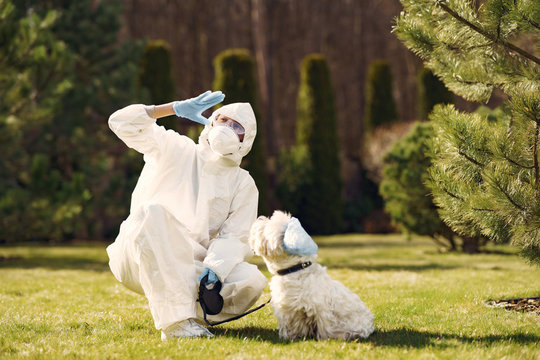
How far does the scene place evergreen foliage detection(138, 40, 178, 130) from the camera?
13.8 metres

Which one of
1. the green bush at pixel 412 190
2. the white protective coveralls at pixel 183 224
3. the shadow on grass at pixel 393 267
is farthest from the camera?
the green bush at pixel 412 190

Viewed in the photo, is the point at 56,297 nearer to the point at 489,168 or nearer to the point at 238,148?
the point at 238,148

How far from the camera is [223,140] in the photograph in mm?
3881

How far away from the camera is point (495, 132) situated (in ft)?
13.2

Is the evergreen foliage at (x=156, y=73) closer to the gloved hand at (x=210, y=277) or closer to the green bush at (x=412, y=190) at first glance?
the green bush at (x=412, y=190)

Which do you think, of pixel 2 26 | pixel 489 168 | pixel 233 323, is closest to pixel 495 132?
pixel 489 168

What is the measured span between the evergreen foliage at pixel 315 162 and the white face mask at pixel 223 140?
11.5m

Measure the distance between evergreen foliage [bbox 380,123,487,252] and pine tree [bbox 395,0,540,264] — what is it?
15.4ft

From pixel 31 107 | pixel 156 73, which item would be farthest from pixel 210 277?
pixel 156 73

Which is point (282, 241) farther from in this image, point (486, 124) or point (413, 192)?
point (413, 192)

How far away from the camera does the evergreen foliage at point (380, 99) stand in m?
17.7

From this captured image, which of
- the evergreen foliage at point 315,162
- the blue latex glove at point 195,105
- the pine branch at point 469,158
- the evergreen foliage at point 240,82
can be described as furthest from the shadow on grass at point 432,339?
the evergreen foliage at point 315,162

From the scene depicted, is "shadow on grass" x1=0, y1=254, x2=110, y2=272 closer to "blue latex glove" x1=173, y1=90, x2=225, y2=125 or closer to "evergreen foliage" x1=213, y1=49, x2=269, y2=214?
"blue latex glove" x1=173, y1=90, x2=225, y2=125

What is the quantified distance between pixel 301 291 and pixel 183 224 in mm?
991
